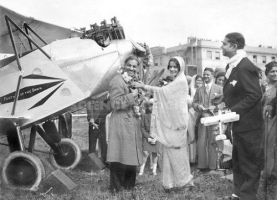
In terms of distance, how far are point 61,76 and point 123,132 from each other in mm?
1574

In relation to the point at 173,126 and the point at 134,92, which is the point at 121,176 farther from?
the point at 134,92

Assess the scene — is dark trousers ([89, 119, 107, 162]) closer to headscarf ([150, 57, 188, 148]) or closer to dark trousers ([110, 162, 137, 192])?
dark trousers ([110, 162, 137, 192])

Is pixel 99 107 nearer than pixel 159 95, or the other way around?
pixel 159 95

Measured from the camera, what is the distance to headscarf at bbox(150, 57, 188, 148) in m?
3.95

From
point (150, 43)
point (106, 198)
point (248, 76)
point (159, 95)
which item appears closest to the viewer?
point (248, 76)

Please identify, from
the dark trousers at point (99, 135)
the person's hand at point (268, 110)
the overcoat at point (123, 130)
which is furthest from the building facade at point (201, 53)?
the overcoat at point (123, 130)

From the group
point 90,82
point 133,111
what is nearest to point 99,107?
point 90,82

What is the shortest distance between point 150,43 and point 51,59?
1760 mm

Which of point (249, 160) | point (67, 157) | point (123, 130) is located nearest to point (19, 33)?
point (67, 157)

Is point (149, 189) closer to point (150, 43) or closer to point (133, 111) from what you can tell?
point (133, 111)

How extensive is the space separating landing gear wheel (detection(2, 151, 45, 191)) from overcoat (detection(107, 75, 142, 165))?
1306 millimetres

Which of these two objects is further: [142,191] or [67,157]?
[67,157]

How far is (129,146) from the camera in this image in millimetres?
3854

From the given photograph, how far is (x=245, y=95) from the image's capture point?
10.9ft
